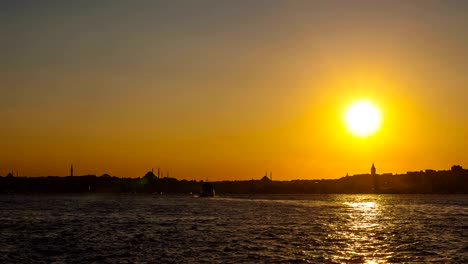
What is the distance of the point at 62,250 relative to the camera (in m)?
56.6

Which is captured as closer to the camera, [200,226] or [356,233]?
[356,233]

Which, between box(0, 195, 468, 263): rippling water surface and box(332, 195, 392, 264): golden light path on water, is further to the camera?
box(0, 195, 468, 263): rippling water surface

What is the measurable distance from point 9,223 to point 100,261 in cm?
4799

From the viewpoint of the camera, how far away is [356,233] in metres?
76.5

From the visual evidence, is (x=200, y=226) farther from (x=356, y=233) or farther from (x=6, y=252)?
(x=6, y=252)

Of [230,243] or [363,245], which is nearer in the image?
[363,245]

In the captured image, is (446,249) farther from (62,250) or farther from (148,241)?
(62,250)

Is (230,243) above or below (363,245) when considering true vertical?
above

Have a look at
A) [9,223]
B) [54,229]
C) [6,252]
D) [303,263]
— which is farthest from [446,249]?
[9,223]

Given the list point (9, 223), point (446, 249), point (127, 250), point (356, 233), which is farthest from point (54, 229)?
point (446, 249)

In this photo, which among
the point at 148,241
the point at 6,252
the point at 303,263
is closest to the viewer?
the point at 303,263

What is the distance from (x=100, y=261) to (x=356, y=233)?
124 ft

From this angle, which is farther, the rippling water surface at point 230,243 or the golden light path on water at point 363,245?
the rippling water surface at point 230,243

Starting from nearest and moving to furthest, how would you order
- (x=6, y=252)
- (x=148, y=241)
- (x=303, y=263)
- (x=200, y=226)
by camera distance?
(x=303, y=263)
(x=6, y=252)
(x=148, y=241)
(x=200, y=226)
